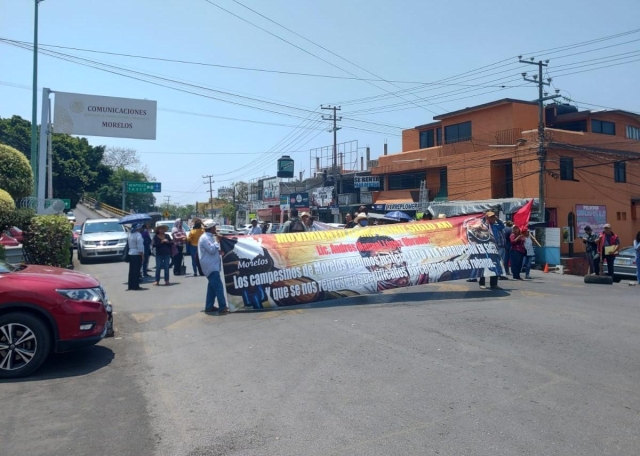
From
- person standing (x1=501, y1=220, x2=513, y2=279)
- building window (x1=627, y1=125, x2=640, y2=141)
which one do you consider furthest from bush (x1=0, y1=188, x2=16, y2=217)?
building window (x1=627, y1=125, x2=640, y2=141)

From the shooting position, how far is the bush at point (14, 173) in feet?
49.3

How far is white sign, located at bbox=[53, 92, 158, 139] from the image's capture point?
28562 millimetres

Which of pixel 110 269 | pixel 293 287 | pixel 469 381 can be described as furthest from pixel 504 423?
pixel 110 269

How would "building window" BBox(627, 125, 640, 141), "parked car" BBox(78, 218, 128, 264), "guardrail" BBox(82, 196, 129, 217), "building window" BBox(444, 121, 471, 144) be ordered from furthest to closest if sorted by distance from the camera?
1. "guardrail" BBox(82, 196, 129, 217)
2. "building window" BBox(444, 121, 471, 144)
3. "building window" BBox(627, 125, 640, 141)
4. "parked car" BBox(78, 218, 128, 264)

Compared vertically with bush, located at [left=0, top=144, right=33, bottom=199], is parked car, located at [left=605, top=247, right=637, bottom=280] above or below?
below

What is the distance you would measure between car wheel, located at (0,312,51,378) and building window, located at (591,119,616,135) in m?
38.9

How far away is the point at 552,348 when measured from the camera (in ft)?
24.0

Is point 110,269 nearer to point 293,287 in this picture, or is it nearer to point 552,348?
point 293,287

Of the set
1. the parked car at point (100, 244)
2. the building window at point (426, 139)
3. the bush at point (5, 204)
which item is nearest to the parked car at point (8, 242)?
the bush at point (5, 204)

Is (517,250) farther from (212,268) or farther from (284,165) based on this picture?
(284,165)

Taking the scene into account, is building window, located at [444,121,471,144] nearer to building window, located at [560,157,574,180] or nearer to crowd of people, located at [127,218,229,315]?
building window, located at [560,157,574,180]

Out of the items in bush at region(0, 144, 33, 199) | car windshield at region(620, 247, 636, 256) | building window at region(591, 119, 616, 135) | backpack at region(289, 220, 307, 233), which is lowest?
car windshield at region(620, 247, 636, 256)

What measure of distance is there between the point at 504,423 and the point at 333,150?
139ft

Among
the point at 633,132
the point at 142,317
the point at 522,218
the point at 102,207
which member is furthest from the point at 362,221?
the point at 102,207
